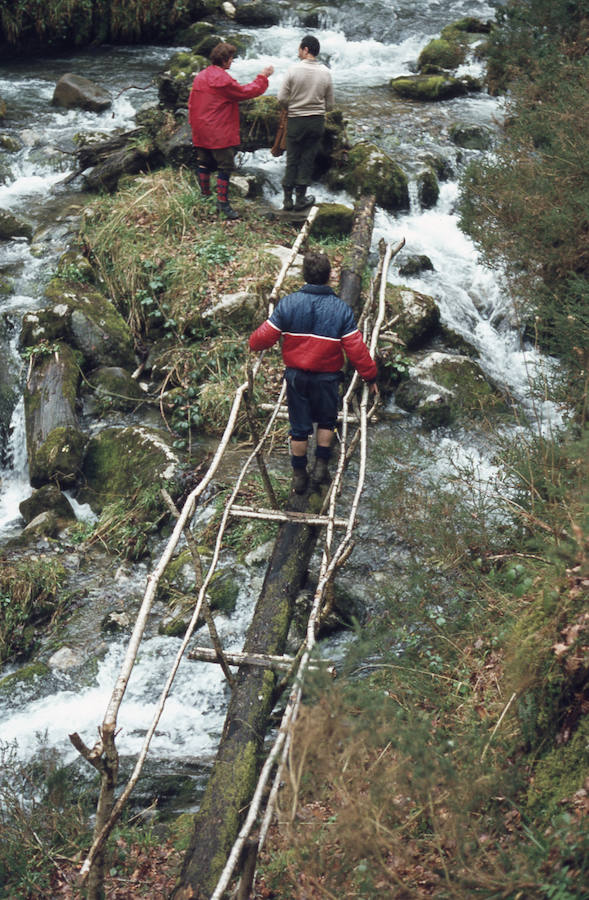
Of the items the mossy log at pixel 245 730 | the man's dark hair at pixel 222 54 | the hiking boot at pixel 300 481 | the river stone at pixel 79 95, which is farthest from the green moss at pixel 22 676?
the river stone at pixel 79 95

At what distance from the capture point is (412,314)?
9070 millimetres

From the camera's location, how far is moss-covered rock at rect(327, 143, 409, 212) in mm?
11039

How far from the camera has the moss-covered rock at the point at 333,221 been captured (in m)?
9.98

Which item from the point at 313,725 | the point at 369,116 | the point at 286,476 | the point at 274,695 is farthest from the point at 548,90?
the point at 313,725

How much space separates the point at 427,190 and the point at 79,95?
20.8 feet

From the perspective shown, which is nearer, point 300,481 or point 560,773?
point 560,773

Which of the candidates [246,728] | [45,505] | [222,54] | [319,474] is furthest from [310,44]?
[246,728]

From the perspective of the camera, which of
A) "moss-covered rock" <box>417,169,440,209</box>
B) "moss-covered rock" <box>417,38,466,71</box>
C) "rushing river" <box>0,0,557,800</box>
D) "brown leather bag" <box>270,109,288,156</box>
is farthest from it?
"moss-covered rock" <box>417,38,466,71</box>

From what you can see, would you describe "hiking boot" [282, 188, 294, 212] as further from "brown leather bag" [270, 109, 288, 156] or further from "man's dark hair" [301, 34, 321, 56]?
"man's dark hair" [301, 34, 321, 56]

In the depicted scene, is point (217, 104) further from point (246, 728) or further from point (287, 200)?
point (246, 728)

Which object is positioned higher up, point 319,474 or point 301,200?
point 301,200

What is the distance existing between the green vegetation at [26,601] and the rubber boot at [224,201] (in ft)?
17.0

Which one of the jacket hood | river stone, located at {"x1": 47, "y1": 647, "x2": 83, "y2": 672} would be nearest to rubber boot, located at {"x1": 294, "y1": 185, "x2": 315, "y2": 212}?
the jacket hood

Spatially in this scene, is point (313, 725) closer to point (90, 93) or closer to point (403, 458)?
point (403, 458)
